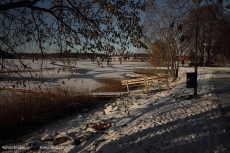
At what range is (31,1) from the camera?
3.25m

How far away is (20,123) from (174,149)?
5.95 meters

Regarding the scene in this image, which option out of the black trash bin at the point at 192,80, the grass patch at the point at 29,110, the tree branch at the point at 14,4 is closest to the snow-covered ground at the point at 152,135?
the grass patch at the point at 29,110

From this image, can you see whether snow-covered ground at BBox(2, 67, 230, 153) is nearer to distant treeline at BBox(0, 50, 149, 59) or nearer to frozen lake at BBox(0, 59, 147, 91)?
frozen lake at BBox(0, 59, 147, 91)

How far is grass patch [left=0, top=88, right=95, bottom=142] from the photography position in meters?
5.71

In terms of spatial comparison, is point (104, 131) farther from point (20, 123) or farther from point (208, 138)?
point (20, 123)

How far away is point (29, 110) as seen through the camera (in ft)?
21.7

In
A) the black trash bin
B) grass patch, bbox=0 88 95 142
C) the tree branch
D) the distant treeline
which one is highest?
the tree branch

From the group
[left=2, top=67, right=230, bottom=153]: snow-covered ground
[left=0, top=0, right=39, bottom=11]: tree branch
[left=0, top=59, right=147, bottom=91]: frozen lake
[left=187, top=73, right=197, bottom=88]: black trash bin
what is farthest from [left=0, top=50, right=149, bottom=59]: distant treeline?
[left=187, top=73, right=197, bottom=88]: black trash bin

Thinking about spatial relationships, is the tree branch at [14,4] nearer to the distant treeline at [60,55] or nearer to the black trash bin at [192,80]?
the distant treeline at [60,55]

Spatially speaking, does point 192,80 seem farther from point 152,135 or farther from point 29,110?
point 29,110

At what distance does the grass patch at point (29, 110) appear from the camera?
5707mm

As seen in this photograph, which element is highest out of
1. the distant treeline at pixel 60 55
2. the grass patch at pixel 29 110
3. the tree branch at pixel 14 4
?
the tree branch at pixel 14 4

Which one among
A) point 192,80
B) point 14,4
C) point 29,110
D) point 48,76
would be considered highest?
point 14,4

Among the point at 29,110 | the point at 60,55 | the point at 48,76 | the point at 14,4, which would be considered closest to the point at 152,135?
the point at 60,55
